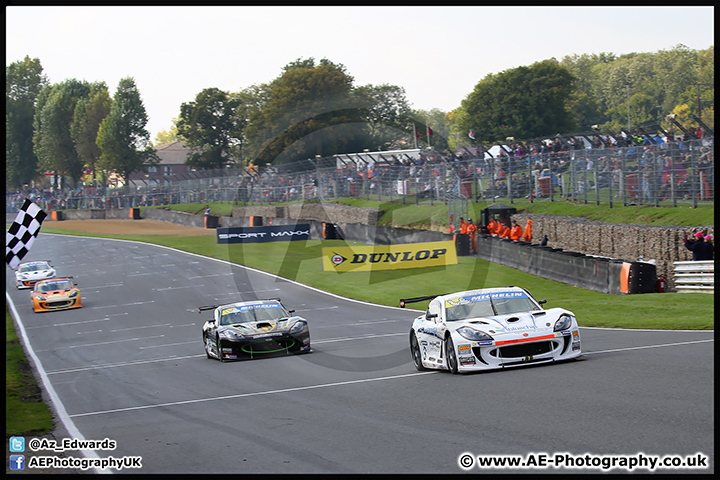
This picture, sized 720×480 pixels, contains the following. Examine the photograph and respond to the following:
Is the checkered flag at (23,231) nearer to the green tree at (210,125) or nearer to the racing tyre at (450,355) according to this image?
the racing tyre at (450,355)

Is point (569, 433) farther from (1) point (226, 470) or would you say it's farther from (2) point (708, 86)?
(2) point (708, 86)

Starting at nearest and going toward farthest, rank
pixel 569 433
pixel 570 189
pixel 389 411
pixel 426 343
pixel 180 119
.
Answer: pixel 569 433 → pixel 389 411 → pixel 426 343 → pixel 570 189 → pixel 180 119

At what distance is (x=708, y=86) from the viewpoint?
411 feet

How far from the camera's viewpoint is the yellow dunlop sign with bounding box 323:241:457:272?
1273 inches

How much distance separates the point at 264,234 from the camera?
155 ft

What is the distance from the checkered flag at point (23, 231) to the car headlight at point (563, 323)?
10.1 metres

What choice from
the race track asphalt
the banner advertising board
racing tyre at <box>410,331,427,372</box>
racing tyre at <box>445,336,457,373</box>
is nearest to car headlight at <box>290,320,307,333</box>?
the race track asphalt

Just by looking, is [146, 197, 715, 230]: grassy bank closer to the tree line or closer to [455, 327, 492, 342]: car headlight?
[455, 327, 492, 342]: car headlight

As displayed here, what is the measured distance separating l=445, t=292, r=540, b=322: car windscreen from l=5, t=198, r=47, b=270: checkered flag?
27.8 feet

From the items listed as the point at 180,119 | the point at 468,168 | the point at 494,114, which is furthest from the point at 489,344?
the point at 180,119

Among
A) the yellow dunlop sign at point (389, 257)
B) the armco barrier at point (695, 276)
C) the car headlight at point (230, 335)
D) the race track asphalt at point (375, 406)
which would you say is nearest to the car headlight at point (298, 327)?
the race track asphalt at point (375, 406)

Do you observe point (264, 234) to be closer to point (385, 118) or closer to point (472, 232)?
point (472, 232)

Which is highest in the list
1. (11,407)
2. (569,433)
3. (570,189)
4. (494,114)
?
(494,114)
